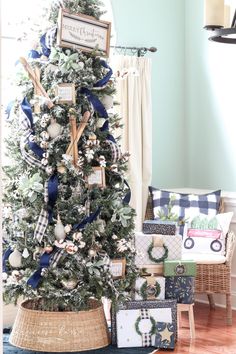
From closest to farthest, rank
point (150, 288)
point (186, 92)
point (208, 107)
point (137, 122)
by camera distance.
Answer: point (150, 288) < point (137, 122) < point (208, 107) < point (186, 92)

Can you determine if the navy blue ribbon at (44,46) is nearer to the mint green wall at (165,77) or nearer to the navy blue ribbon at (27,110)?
the navy blue ribbon at (27,110)

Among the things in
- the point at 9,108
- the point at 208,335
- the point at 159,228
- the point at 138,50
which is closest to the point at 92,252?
the point at 159,228

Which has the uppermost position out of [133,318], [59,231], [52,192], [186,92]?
[186,92]

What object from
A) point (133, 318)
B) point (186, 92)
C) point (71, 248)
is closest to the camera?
point (71, 248)

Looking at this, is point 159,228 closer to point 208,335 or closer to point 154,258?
point 154,258

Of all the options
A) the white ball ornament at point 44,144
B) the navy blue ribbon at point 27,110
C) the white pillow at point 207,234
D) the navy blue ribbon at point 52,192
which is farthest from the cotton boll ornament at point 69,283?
the white pillow at point 207,234

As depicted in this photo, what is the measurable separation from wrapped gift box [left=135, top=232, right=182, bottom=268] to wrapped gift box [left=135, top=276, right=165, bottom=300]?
0.40ft

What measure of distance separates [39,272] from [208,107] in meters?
2.52

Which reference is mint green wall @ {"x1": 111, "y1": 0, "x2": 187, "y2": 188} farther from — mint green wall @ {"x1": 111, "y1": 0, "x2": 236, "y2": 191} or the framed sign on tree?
the framed sign on tree

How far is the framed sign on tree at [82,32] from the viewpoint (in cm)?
385

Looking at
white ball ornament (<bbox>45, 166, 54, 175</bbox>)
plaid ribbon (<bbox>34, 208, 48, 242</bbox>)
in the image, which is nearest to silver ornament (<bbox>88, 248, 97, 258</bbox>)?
plaid ribbon (<bbox>34, 208, 48, 242</bbox>)

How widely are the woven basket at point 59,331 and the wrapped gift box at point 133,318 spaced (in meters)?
0.22

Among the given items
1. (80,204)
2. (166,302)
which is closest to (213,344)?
(166,302)

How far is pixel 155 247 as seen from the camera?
4363 mm
